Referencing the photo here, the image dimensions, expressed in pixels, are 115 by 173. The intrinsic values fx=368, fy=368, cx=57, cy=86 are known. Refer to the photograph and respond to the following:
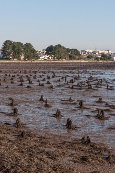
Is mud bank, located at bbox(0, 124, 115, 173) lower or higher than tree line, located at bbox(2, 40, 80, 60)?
lower

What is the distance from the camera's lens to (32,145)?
44.7 feet

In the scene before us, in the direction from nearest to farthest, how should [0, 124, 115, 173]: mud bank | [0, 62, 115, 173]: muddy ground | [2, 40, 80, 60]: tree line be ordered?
1. [0, 124, 115, 173]: mud bank
2. [0, 62, 115, 173]: muddy ground
3. [2, 40, 80, 60]: tree line

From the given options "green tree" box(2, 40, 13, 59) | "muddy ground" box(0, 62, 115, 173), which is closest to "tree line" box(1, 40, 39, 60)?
"green tree" box(2, 40, 13, 59)

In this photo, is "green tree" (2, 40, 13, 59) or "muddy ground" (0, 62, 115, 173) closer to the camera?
"muddy ground" (0, 62, 115, 173)

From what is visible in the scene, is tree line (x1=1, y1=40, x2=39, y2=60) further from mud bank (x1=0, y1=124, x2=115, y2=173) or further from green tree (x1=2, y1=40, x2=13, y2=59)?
mud bank (x1=0, y1=124, x2=115, y2=173)

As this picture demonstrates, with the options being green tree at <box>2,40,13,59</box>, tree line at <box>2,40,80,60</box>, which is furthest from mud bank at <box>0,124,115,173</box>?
tree line at <box>2,40,80,60</box>

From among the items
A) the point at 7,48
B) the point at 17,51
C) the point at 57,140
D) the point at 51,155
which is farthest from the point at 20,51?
the point at 51,155

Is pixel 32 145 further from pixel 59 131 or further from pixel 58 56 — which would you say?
pixel 58 56

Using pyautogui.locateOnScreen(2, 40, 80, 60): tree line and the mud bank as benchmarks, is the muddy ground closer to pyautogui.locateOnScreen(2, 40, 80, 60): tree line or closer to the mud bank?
the mud bank

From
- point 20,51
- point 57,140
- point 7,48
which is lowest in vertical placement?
point 57,140

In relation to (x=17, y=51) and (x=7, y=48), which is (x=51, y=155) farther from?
(x=17, y=51)

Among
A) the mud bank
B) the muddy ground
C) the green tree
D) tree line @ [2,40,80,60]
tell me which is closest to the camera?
the mud bank

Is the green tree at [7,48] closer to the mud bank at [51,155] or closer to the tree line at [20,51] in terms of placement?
the tree line at [20,51]

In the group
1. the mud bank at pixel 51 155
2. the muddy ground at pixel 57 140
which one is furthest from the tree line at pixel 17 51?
the mud bank at pixel 51 155
